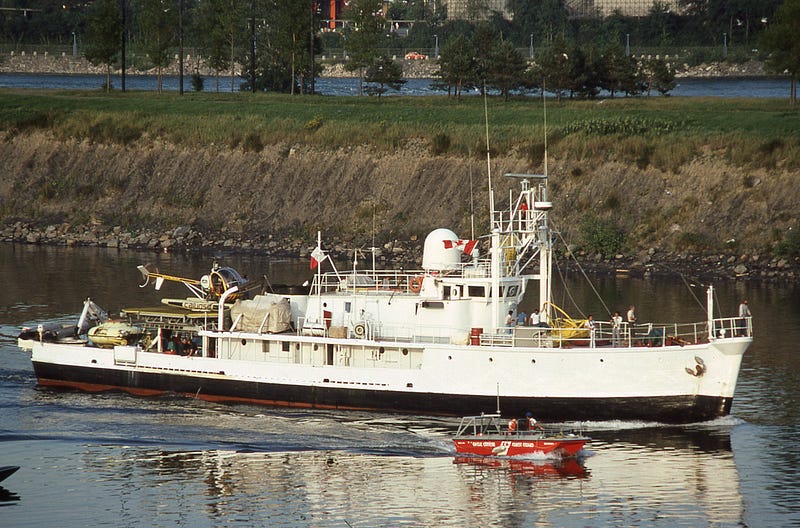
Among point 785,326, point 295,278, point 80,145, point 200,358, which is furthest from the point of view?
point 80,145

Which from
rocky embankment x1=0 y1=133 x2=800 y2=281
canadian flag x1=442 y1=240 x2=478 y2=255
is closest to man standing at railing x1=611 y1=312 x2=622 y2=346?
canadian flag x1=442 y1=240 x2=478 y2=255

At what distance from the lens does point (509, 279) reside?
46906 mm

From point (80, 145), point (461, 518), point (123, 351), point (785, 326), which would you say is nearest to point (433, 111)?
point (80, 145)

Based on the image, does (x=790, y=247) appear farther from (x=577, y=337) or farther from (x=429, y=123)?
(x=577, y=337)

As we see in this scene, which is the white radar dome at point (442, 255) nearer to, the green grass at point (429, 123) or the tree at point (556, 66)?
the green grass at point (429, 123)

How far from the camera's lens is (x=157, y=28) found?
416ft

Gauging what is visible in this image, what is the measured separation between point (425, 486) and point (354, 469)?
2.75 metres

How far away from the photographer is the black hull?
145 ft

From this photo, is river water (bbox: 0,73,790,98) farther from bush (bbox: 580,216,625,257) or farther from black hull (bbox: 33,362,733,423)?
black hull (bbox: 33,362,733,423)

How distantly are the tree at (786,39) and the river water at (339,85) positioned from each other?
2136 inches

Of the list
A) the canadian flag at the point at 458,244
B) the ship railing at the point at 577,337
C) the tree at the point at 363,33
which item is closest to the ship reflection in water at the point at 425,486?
the ship railing at the point at 577,337

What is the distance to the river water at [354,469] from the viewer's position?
1448 inches

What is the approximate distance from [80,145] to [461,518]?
2924 inches

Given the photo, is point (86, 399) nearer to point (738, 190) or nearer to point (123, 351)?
point (123, 351)
